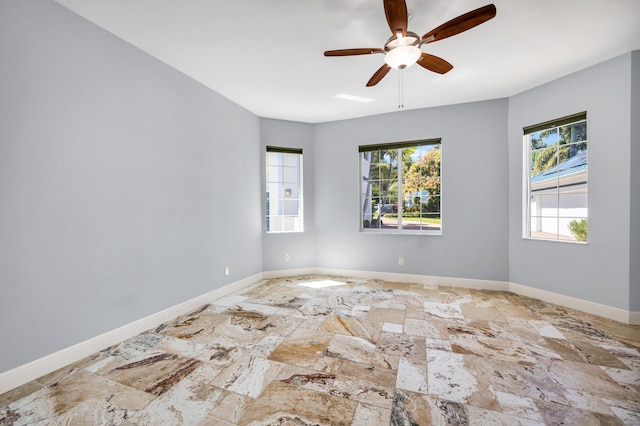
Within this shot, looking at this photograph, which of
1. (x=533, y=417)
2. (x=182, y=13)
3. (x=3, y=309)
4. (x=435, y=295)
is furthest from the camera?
(x=435, y=295)

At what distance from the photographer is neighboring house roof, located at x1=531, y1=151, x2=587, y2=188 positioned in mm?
3258

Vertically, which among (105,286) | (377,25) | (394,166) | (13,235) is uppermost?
(377,25)

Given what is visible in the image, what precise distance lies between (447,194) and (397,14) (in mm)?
3027

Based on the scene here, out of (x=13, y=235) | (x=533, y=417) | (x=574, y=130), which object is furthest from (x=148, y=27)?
(x=574, y=130)

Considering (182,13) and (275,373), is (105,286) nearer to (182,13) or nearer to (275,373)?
(275,373)

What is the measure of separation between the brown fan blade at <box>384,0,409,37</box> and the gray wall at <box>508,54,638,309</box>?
2.69m

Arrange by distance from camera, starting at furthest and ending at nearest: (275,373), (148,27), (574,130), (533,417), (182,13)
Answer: (574,130)
(148,27)
(182,13)
(275,373)
(533,417)

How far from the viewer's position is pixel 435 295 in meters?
3.79

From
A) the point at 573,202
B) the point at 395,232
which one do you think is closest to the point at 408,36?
the point at 573,202

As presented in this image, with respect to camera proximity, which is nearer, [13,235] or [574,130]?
[13,235]

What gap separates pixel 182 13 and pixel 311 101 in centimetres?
201

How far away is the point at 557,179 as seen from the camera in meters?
3.50

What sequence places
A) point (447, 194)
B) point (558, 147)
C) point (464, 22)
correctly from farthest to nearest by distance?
1. point (447, 194)
2. point (558, 147)
3. point (464, 22)

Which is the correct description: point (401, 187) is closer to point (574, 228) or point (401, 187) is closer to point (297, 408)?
point (574, 228)
